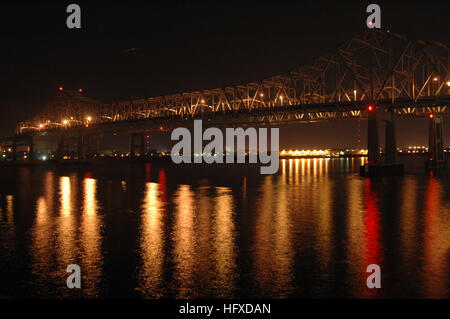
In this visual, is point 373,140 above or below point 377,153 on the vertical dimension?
above

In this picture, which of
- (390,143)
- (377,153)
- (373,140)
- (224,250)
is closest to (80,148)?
(390,143)

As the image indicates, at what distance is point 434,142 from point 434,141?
163mm

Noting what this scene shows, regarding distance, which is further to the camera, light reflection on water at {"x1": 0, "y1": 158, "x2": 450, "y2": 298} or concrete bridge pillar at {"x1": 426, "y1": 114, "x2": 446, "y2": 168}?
concrete bridge pillar at {"x1": 426, "y1": 114, "x2": 446, "y2": 168}

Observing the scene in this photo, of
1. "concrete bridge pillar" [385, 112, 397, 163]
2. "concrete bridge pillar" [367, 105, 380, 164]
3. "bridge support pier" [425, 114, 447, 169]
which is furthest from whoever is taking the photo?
"bridge support pier" [425, 114, 447, 169]

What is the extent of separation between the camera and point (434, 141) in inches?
2896

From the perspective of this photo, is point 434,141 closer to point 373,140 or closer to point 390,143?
point 390,143

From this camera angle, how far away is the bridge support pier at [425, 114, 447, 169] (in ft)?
239

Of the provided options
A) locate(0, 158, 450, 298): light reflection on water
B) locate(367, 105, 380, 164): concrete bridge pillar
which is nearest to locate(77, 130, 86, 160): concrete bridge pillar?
locate(367, 105, 380, 164): concrete bridge pillar

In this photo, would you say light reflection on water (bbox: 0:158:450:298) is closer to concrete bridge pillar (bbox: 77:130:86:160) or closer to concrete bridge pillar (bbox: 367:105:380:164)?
concrete bridge pillar (bbox: 367:105:380:164)

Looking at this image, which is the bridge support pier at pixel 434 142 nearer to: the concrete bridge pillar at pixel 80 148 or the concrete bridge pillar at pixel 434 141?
the concrete bridge pillar at pixel 434 141

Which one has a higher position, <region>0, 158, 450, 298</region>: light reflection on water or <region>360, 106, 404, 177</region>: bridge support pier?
<region>360, 106, 404, 177</region>: bridge support pier

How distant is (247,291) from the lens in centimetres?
891
